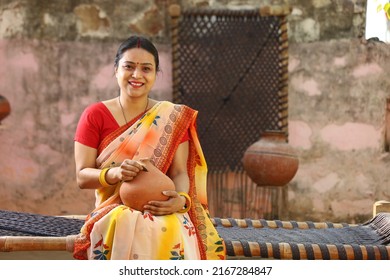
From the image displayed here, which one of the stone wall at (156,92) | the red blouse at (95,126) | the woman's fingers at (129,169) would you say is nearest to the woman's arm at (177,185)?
the woman's fingers at (129,169)

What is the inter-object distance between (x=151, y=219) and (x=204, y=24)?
428cm

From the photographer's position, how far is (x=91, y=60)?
23.4ft

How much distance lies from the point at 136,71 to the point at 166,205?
2.01ft

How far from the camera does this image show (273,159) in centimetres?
641

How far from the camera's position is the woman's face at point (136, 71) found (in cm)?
329

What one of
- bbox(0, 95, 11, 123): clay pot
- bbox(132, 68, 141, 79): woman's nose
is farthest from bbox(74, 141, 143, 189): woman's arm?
bbox(0, 95, 11, 123): clay pot

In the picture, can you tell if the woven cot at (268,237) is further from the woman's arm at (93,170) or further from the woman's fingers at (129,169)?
the woman's fingers at (129,169)

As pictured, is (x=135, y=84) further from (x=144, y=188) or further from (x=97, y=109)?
(x=144, y=188)

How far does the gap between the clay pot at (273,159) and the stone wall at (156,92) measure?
0.77 meters

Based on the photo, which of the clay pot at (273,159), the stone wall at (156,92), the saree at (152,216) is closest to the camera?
the saree at (152,216)

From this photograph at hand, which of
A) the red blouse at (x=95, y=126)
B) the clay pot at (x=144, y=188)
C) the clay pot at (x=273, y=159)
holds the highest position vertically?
the red blouse at (x=95, y=126)

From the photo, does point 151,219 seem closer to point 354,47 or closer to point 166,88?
point 166,88

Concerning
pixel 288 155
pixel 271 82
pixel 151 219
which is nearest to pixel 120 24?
pixel 271 82

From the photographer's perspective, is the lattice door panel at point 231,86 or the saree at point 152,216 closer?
the saree at point 152,216
